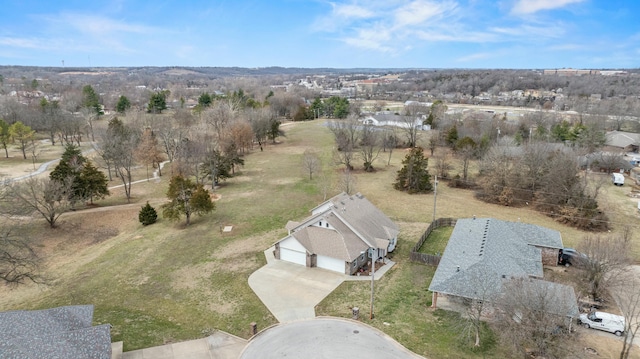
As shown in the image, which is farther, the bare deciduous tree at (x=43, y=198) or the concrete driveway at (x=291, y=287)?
the bare deciduous tree at (x=43, y=198)

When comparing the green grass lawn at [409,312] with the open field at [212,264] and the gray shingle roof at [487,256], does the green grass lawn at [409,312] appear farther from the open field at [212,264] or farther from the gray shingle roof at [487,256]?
the gray shingle roof at [487,256]

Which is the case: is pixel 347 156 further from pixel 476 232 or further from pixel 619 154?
pixel 619 154

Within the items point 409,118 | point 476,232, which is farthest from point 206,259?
point 409,118

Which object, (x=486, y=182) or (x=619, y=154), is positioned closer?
(x=486, y=182)

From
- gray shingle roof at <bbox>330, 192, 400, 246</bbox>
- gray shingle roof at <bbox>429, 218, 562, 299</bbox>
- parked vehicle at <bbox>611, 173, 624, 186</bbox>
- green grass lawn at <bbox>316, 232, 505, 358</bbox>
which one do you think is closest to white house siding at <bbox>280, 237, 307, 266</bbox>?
gray shingle roof at <bbox>330, 192, 400, 246</bbox>

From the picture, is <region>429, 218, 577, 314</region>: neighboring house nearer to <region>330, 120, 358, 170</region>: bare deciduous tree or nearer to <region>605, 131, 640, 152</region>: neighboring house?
<region>330, 120, 358, 170</region>: bare deciduous tree

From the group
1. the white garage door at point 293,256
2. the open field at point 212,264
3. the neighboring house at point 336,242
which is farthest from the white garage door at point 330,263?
the open field at point 212,264

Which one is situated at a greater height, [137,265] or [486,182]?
[486,182]
